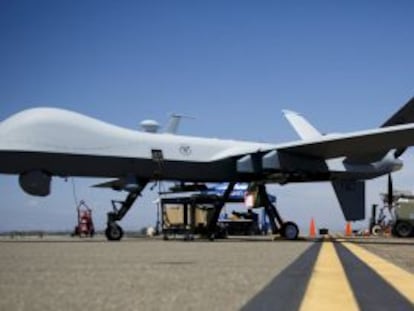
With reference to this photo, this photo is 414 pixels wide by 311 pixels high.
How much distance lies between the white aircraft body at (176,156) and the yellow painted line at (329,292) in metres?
13.5

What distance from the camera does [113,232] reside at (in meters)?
23.4

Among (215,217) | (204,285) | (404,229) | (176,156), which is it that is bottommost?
(404,229)

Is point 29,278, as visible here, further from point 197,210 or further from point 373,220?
point 373,220

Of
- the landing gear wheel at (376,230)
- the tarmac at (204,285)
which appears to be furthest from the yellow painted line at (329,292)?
the landing gear wheel at (376,230)

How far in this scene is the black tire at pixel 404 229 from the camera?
1271 inches

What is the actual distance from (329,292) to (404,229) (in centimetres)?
2686

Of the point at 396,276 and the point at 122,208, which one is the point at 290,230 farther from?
the point at 396,276

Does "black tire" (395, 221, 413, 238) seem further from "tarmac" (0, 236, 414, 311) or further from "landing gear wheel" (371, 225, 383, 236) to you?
"tarmac" (0, 236, 414, 311)

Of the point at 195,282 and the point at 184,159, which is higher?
the point at 184,159

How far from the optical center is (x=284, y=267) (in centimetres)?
1017

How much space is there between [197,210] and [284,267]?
20857mm

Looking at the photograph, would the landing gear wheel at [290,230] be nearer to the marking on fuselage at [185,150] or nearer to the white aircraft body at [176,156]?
the white aircraft body at [176,156]

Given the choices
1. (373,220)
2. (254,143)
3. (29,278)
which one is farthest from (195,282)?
(373,220)

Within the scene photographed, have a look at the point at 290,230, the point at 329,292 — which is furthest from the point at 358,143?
the point at 329,292
